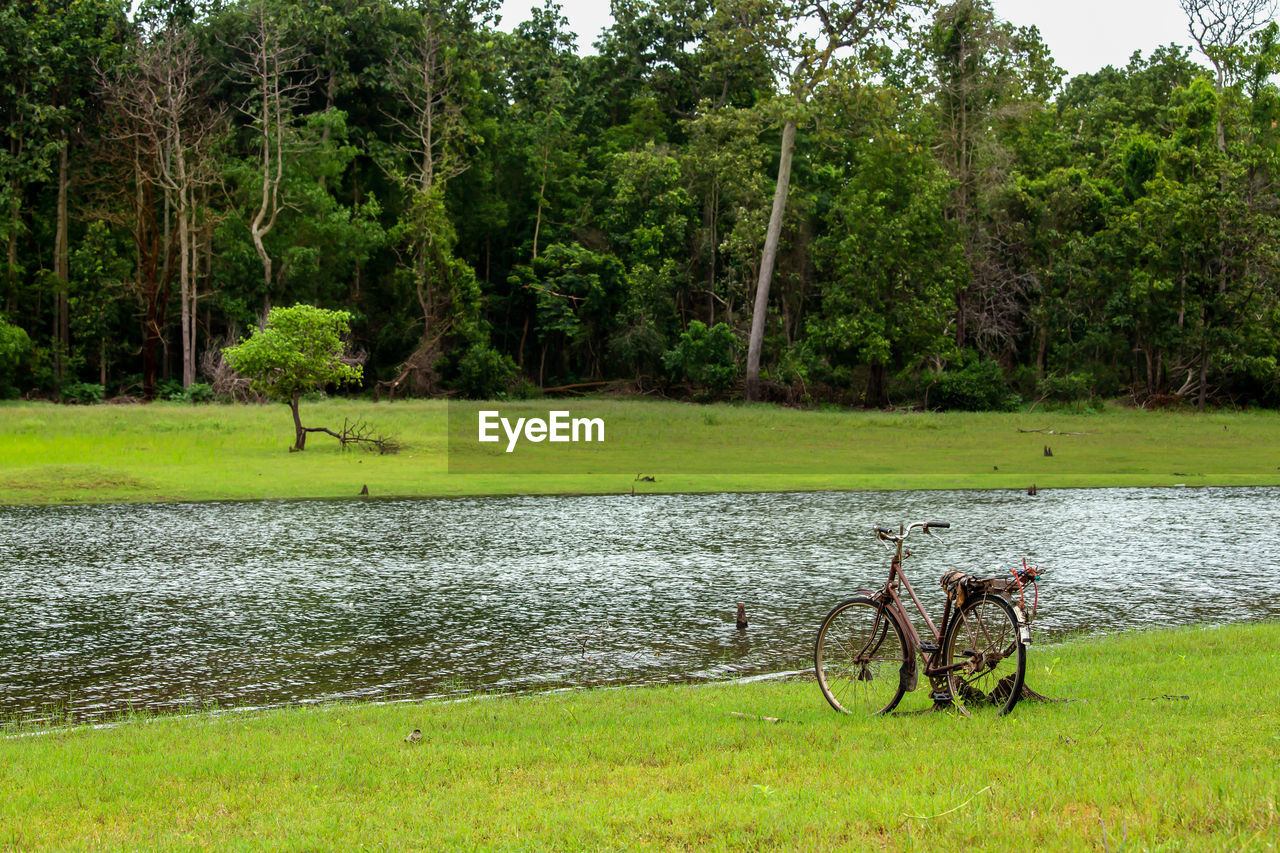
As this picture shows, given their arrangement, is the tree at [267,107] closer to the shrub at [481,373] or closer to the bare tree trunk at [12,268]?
the shrub at [481,373]

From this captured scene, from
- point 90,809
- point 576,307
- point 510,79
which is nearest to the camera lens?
point 90,809

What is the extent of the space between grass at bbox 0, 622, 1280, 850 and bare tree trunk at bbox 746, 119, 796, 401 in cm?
4145

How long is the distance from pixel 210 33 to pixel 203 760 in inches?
2135

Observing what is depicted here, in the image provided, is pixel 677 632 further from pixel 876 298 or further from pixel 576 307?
pixel 576 307

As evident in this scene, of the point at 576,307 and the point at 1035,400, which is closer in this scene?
the point at 1035,400

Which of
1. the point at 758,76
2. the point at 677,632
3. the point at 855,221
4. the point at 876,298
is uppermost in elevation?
the point at 758,76

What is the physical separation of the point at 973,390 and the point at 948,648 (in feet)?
142

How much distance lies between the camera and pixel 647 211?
55.7m

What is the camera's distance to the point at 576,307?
5862cm

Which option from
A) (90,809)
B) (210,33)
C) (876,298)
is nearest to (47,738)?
(90,809)

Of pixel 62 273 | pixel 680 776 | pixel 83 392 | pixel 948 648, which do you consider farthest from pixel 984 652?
pixel 62 273

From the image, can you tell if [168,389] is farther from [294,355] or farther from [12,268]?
[294,355]

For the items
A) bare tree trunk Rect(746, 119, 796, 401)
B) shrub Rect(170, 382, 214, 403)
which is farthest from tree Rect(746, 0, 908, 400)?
shrub Rect(170, 382, 214, 403)

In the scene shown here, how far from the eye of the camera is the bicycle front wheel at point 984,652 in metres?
6.94
